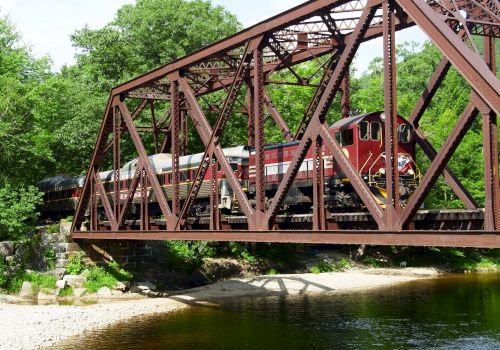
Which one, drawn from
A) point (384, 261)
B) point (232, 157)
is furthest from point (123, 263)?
point (384, 261)

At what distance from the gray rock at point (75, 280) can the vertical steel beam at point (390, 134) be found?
76.5 ft

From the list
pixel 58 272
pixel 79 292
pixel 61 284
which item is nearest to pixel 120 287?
pixel 79 292

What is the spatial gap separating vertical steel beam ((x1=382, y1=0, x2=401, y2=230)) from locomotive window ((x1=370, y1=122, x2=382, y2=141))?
23.7ft

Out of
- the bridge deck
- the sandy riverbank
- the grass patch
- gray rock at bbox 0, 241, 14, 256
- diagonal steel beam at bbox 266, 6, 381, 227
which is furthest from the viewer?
gray rock at bbox 0, 241, 14, 256

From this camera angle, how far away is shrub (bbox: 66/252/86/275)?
1284 inches

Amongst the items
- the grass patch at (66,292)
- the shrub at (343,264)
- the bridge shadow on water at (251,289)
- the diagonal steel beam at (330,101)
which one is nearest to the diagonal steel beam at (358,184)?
the diagonal steel beam at (330,101)

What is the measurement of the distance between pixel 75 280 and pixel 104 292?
1766mm

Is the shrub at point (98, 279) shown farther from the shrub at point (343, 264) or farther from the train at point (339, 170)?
the shrub at point (343, 264)

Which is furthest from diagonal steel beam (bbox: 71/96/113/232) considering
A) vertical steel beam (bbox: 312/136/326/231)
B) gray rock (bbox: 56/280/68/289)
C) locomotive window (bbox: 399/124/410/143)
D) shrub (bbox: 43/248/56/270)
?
vertical steel beam (bbox: 312/136/326/231)

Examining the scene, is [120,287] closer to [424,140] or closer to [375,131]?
[375,131]

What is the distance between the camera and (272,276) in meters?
38.8

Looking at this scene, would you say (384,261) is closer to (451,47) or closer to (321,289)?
(321,289)

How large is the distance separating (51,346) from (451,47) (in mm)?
16669

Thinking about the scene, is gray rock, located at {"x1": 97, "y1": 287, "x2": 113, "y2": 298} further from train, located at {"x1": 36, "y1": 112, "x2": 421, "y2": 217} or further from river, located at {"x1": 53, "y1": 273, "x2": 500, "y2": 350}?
train, located at {"x1": 36, "y1": 112, "x2": 421, "y2": 217}
